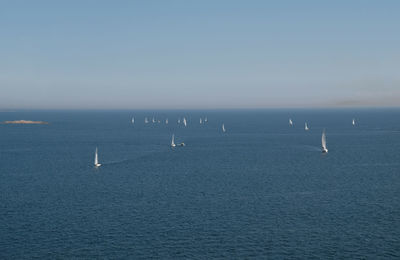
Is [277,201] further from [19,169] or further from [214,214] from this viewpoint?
[19,169]

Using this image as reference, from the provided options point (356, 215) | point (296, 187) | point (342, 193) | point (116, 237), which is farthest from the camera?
point (296, 187)

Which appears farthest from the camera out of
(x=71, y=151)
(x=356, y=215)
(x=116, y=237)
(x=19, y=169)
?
(x=71, y=151)

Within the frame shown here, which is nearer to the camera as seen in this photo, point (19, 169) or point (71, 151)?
point (19, 169)

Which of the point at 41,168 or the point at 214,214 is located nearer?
the point at 214,214

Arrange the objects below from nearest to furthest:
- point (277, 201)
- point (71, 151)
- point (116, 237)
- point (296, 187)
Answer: point (116, 237)
point (277, 201)
point (296, 187)
point (71, 151)

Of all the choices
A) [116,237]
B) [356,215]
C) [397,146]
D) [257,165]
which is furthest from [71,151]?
[397,146]

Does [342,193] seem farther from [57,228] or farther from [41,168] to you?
[41,168]

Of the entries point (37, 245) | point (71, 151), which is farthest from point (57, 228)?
point (71, 151)

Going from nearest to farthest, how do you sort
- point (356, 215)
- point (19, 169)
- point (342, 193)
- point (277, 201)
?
point (356, 215)
point (277, 201)
point (342, 193)
point (19, 169)
